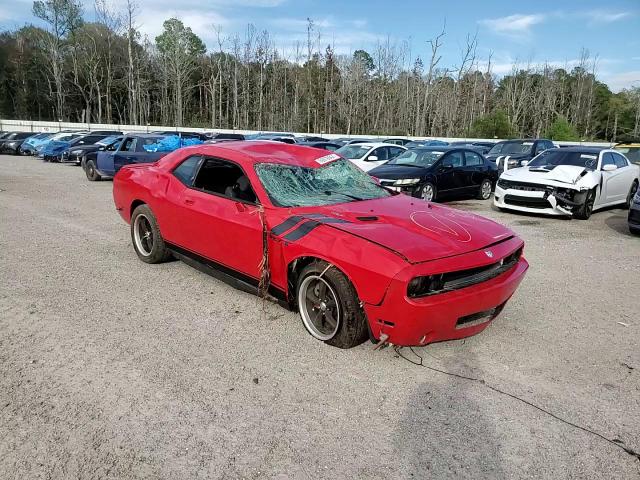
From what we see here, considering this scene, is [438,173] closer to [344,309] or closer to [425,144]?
[425,144]

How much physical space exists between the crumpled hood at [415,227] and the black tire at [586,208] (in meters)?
6.42

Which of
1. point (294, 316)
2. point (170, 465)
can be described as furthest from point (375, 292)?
point (170, 465)

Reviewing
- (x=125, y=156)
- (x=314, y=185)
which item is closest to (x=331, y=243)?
(x=314, y=185)

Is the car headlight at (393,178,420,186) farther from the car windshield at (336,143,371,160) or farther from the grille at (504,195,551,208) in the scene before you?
the car windshield at (336,143,371,160)

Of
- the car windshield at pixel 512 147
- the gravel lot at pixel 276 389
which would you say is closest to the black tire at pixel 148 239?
the gravel lot at pixel 276 389

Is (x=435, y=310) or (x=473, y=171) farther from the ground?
(x=473, y=171)

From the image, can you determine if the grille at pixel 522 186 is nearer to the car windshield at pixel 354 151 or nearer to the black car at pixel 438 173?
the black car at pixel 438 173

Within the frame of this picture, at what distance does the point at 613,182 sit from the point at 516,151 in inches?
239

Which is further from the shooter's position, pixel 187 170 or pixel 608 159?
pixel 608 159

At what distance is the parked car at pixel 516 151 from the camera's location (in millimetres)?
15204

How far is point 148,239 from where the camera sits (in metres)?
5.82

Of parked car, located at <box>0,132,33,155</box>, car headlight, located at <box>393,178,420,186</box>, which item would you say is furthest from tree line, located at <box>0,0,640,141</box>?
car headlight, located at <box>393,178,420,186</box>

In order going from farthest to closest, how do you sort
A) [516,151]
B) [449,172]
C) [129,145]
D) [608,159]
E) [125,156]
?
[516,151], [129,145], [125,156], [449,172], [608,159]

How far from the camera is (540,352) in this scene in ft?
12.3
